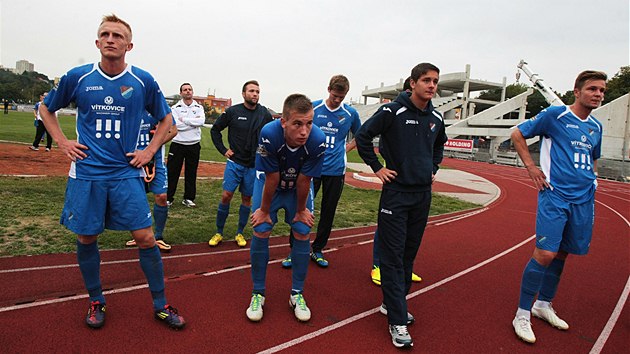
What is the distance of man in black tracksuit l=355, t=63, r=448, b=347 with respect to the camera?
3.08 m

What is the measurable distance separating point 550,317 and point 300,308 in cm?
237

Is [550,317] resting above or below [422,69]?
below

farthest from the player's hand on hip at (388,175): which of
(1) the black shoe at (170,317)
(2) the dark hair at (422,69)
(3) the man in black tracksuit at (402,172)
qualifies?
(1) the black shoe at (170,317)

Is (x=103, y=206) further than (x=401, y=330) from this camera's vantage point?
No

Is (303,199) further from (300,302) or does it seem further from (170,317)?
(170,317)

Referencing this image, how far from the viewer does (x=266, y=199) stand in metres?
3.17

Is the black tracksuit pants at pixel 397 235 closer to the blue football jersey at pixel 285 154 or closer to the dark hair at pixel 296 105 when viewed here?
the blue football jersey at pixel 285 154

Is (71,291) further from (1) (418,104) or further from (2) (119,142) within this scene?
(1) (418,104)

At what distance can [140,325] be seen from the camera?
292 centimetres

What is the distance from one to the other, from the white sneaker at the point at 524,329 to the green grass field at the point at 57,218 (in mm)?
3553

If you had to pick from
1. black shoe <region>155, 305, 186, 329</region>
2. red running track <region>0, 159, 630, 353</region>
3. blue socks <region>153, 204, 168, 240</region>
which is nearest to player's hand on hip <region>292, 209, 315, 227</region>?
red running track <region>0, 159, 630, 353</region>

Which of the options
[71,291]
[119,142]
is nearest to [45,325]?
[71,291]

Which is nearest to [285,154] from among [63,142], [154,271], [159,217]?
[154,271]

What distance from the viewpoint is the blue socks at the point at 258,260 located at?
10.8 feet
